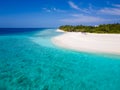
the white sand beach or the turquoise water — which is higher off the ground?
the white sand beach

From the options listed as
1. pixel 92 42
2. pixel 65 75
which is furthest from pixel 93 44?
pixel 65 75

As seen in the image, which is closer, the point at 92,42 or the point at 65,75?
the point at 65,75

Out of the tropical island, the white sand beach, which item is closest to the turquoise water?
the white sand beach

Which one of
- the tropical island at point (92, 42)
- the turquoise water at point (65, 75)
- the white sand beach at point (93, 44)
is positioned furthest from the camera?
the tropical island at point (92, 42)

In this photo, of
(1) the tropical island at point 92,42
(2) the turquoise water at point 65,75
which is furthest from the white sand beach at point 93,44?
(2) the turquoise water at point 65,75

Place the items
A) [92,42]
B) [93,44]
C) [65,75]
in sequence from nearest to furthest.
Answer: [65,75], [93,44], [92,42]

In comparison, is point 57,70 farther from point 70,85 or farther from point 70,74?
point 70,85

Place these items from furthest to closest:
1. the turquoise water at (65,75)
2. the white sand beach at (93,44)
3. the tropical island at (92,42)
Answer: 1. the tropical island at (92,42)
2. the white sand beach at (93,44)
3. the turquoise water at (65,75)

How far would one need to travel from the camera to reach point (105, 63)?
8.44 m

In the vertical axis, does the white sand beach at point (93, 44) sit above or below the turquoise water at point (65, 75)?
above

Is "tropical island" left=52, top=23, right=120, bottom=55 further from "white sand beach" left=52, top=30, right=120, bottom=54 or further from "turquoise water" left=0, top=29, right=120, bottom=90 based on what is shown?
"turquoise water" left=0, top=29, right=120, bottom=90

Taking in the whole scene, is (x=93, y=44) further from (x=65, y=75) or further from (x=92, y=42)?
(x=65, y=75)

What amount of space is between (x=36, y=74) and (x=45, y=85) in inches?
52.0

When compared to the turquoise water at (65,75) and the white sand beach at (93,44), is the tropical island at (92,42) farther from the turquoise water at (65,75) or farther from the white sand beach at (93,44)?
the turquoise water at (65,75)
